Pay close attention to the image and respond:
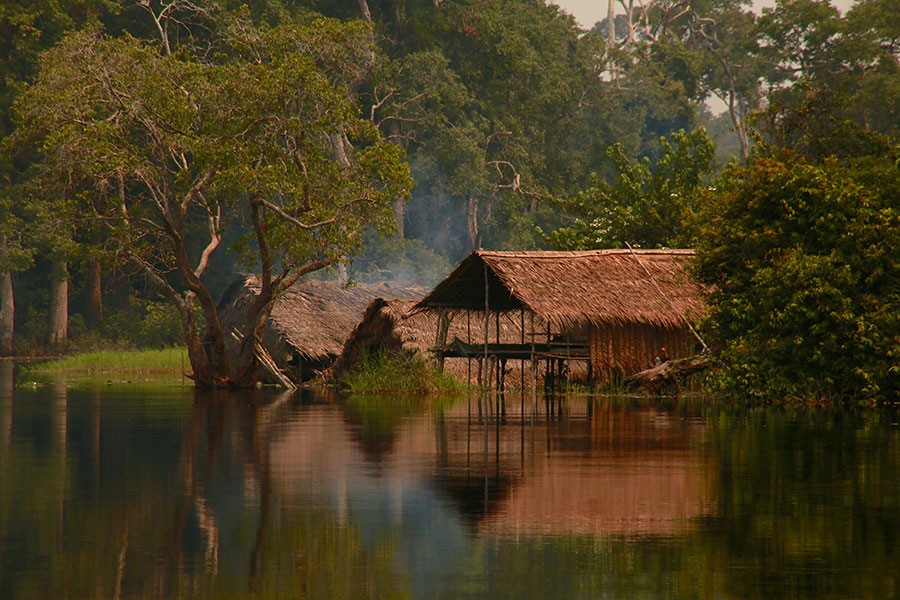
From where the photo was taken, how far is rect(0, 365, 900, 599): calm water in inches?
254

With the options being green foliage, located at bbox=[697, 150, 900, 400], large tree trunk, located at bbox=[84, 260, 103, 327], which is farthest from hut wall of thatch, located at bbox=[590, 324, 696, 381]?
large tree trunk, located at bbox=[84, 260, 103, 327]

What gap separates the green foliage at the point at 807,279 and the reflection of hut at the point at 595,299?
9.71 ft

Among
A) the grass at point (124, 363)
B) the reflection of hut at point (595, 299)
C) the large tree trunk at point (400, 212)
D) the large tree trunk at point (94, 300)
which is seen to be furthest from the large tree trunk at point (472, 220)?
the reflection of hut at point (595, 299)

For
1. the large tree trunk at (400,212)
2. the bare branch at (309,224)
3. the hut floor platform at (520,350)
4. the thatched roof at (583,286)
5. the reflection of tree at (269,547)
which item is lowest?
the reflection of tree at (269,547)

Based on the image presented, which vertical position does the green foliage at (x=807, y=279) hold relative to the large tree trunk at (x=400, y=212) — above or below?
below

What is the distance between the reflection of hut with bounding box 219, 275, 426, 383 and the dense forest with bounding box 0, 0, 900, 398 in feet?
4.37

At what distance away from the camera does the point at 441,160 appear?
56938 mm

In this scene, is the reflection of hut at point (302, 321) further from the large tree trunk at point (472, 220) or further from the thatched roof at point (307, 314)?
the large tree trunk at point (472, 220)

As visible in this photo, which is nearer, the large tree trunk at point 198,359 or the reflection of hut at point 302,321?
the large tree trunk at point 198,359

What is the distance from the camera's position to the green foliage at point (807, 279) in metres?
19.2

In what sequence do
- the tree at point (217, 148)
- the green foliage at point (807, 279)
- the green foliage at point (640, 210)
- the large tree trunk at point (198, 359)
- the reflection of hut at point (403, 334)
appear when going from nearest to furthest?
the green foliage at point (807, 279) → the tree at point (217, 148) → the reflection of hut at point (403, 334) → the large tree trunk at point (198, 359) → the green foliage at point (640, 210)

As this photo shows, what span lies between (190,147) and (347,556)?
67.4 feet

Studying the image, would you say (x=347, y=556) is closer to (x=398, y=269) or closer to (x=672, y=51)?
(x=398, y=269)

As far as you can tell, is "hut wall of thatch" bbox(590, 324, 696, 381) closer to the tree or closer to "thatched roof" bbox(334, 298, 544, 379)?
"thatched roof" bbox(334, 298, 544, 379)
